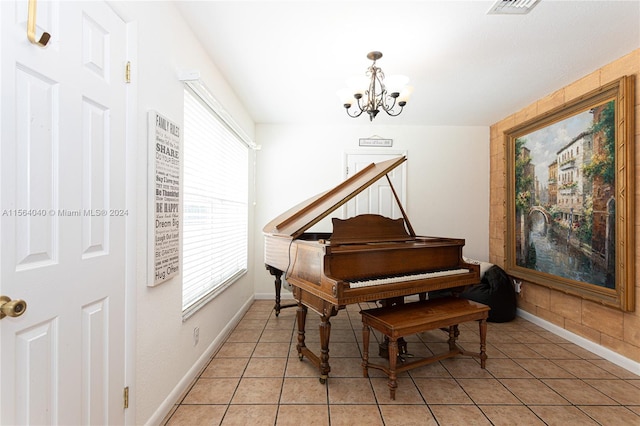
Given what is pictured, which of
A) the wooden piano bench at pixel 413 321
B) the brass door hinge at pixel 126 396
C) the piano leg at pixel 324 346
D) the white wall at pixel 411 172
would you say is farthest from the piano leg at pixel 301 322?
the white wall at pixel 411 172

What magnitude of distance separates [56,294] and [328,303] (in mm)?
1442

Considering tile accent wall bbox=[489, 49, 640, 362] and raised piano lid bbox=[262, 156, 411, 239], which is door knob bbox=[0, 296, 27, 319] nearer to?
raised piano lid bbox=[262, 156, 411, 239]

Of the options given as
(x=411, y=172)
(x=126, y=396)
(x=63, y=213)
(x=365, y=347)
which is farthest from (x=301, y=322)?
(x=411, y=172)

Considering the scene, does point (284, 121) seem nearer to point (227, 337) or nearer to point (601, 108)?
point (227, 337)

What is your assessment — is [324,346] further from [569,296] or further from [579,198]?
[579,198]

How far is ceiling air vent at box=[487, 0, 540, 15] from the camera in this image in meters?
1.75

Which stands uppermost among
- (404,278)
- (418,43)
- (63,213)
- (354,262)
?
(418,43)

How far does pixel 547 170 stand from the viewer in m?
3.13

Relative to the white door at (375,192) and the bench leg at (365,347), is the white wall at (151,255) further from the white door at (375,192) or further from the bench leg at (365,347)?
the white door at (375,192)

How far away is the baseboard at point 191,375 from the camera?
1.66 metres

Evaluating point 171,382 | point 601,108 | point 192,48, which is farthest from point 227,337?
point 601,108

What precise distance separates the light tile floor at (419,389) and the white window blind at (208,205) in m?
0.63

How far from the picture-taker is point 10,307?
2.78 feet

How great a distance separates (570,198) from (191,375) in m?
3.89
